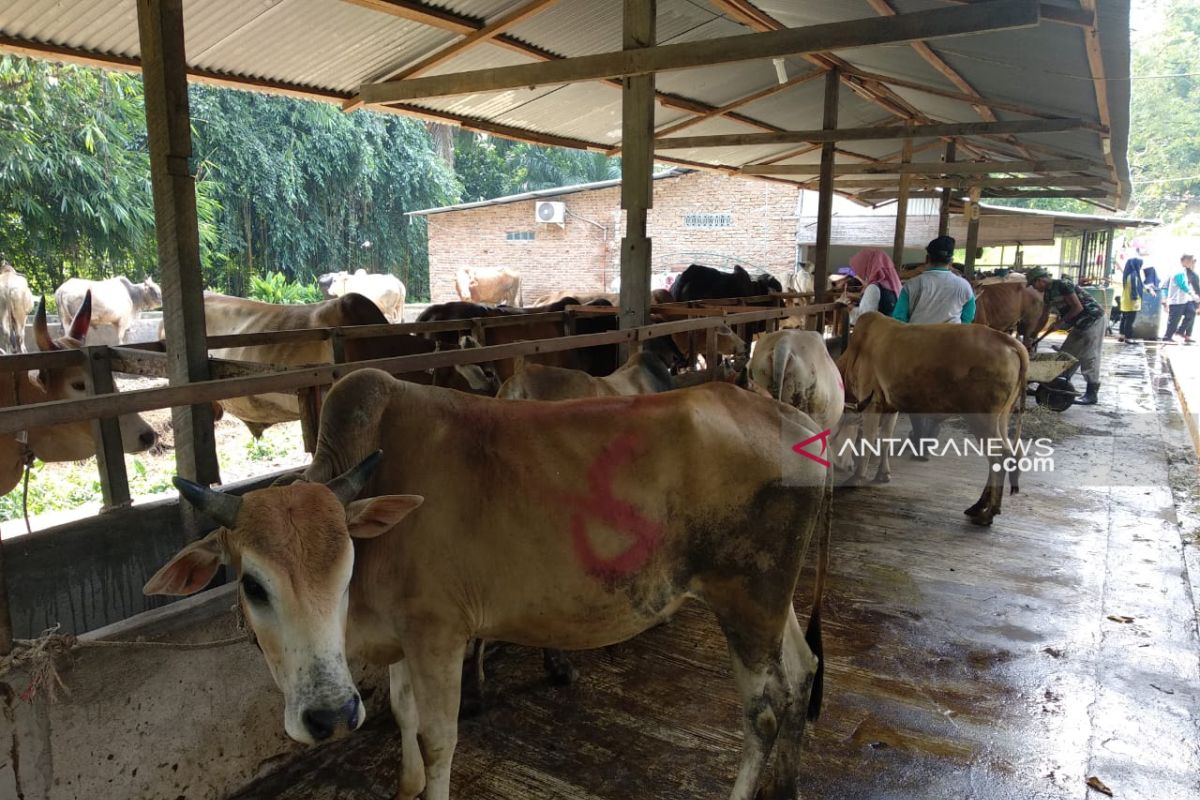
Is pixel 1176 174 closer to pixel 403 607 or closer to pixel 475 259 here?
pixel 475 259

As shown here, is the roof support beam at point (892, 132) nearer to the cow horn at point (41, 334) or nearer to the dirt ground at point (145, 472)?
the dirt ground at point (145, 472)

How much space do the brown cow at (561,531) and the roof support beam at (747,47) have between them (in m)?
2.42

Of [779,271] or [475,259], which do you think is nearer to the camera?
[779,271]

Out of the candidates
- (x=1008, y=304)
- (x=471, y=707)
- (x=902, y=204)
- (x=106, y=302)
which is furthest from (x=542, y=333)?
(x=106, y=302)

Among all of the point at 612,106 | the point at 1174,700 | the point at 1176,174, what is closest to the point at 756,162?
the point at 612,106

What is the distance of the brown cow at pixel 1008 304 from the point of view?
1085 centimetres

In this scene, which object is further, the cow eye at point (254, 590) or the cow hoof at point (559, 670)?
the cow hoof at point (559, 670)

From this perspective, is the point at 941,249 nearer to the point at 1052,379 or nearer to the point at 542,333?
the point at 542,333

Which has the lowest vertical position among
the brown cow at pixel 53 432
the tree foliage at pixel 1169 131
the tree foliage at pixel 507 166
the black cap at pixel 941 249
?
the brown cow at pixel 53 432

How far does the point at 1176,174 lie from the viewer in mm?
48406

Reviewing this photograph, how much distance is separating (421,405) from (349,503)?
49 cm

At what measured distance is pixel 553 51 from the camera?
6637mm

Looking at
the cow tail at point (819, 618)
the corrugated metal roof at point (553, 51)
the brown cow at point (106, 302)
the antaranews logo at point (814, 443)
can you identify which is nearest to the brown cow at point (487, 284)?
the brown cow at point (106, 302)

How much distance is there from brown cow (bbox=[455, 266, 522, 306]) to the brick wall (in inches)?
98.1
